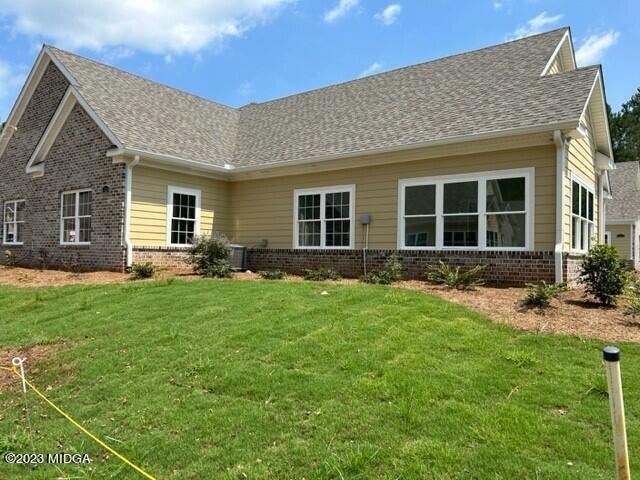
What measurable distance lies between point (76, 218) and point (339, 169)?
8202 millimetres

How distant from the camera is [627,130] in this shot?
52000mm

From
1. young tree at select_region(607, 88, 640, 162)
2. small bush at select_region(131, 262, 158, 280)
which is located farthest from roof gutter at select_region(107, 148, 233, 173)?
young tree at select_region(607, 88, 640, 162)

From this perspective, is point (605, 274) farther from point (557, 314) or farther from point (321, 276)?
point (321, 276)

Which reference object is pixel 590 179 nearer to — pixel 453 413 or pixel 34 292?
pixel 453 413

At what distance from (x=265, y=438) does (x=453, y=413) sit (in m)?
1.53

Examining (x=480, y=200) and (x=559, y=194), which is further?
(x=480, y=200)

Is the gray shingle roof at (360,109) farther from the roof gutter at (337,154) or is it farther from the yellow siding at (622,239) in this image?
the yellow siding at (622,239)

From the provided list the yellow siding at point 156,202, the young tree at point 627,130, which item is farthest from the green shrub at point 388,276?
the young tree at point 627,130

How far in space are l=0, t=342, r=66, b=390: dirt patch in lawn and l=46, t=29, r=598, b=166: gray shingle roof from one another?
7.96 meters

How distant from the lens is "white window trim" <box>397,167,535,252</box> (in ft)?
36.0

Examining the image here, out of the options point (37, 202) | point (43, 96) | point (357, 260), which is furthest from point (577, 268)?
point (43, 96)

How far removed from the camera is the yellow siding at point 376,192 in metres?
10.8

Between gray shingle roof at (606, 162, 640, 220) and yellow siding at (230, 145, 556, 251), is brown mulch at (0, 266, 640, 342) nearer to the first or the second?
yellow siding at (230, 145, 556, 251)

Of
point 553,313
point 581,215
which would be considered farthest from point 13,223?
point 581,215
